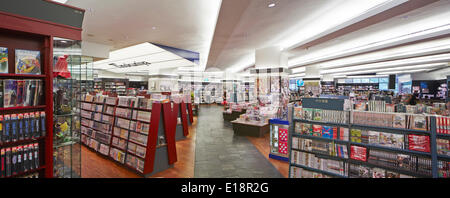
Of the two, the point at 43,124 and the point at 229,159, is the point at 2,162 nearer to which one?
the point at 43,124

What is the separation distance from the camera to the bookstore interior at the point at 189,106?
2123 mm

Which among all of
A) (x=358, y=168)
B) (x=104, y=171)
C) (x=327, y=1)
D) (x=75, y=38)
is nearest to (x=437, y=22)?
(x=327, y=1)

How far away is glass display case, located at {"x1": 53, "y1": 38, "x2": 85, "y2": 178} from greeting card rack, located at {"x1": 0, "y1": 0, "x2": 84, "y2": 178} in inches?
3.7

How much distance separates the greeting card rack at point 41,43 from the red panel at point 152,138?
1.52m

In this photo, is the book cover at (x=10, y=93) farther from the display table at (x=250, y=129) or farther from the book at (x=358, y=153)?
the display table at (x=250, y=129)

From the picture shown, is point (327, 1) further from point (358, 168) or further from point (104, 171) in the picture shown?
point (104, 171)

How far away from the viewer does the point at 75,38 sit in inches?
91.5

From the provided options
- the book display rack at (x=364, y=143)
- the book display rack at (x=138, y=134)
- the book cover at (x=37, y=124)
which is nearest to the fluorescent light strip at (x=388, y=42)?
the book display rack at (x=364, y=143)

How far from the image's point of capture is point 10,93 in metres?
1.99

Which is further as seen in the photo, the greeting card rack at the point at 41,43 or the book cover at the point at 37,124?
the book cover at the point at 37,124

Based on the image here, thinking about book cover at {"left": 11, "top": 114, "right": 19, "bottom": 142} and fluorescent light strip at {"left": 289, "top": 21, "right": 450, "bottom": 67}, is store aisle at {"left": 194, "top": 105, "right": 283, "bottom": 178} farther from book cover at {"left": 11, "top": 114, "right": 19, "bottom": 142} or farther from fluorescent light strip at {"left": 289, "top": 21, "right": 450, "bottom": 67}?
fluorescent light strip at {"left": 289, "top": 21, "right": 450, "bottom": 67}

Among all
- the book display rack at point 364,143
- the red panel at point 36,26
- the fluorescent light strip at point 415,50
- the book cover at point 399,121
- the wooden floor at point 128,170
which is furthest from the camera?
the fluorescent light strip at point 415,50

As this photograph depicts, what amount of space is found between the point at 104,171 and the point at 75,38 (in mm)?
2897

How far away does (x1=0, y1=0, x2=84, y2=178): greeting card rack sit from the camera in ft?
6.46
